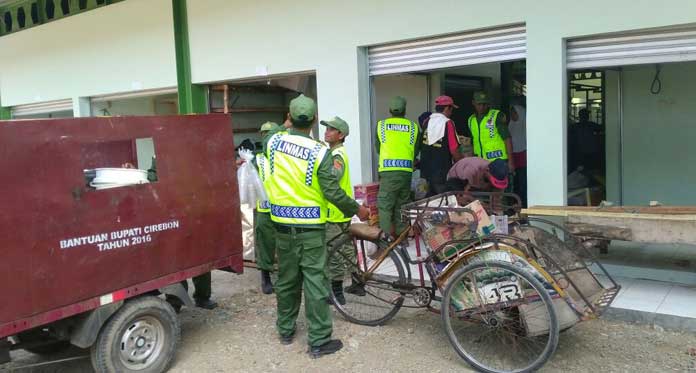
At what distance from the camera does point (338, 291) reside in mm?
5227

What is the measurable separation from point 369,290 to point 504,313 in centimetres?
131

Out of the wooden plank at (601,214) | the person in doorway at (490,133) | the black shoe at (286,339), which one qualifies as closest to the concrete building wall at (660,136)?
the person in doorway at (490,133)

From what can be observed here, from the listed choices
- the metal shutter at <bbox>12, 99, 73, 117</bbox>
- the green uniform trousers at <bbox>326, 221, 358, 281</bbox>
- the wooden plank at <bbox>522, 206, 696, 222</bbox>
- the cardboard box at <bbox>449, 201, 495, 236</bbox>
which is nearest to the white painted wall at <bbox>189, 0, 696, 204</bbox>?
the wooden plank at <bbox>522, 206, 696, 222</bbox>

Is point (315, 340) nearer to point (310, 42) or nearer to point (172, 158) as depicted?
point (172, 158)

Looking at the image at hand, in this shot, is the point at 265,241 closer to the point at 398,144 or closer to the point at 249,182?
the point at 249,182

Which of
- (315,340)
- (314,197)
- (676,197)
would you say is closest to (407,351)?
(315,340)

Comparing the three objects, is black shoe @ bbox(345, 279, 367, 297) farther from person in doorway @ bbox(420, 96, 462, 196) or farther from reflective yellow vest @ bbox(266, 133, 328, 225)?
person in doorway @ bbox(420, 96, 462, 196)

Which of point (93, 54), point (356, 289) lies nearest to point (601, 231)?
point (356, 289)

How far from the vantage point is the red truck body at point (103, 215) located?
335 centimetres

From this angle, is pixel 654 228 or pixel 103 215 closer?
pixel 103 215

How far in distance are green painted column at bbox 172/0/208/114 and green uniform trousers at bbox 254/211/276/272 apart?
3796 mm

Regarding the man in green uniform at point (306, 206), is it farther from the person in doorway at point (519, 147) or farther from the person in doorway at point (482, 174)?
the person in doorway at point (519, 147)

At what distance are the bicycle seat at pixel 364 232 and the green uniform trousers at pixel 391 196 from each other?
1.42m

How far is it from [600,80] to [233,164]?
19.1 feet
